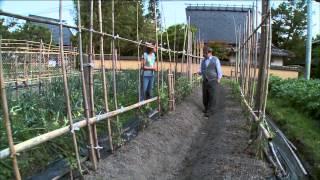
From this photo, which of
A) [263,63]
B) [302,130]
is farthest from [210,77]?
[263,63]

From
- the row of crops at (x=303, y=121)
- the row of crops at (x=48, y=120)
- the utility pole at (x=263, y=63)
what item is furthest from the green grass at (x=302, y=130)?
the row of crops at (x=48, y=120)

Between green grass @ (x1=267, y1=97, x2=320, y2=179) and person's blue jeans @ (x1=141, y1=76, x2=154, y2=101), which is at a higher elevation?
person's blue jeans @ (x1=141, y1=76, x2=154, y2=101)

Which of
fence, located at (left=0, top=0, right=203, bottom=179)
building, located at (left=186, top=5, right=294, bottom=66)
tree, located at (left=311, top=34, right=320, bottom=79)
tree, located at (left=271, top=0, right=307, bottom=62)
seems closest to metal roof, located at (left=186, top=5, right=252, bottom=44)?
building, located at (left=186, top=5, right=294, bottom=66)

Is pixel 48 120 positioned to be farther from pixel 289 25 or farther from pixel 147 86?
pixel 289 25

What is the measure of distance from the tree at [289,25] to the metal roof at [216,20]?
3.28 m

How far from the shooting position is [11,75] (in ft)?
33.1

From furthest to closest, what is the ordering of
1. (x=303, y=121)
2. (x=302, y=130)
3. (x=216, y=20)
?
(x=216, y=20)
(x=303, y=121)
(x=302, y=130)

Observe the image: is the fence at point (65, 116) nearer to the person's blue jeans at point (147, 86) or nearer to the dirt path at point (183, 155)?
the dirt path at point (183, 155)

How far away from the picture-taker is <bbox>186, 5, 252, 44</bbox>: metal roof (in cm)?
4300

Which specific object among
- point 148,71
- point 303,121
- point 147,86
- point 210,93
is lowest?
point 303,121

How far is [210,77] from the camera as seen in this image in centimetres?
1041

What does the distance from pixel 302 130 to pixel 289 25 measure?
36.3 meters

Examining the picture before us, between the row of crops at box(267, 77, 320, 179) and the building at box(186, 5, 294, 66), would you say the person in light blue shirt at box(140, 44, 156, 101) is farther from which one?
the building at box(186, 5, 294, 66)

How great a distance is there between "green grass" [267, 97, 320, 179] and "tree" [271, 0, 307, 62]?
103 feet
